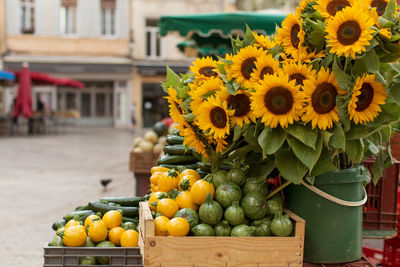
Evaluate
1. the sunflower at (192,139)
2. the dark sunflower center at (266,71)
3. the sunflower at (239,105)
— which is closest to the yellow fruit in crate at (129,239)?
the sunflower at (192,139)

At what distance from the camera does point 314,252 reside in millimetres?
2121

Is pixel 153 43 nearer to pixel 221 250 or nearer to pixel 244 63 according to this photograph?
pixel 244 63

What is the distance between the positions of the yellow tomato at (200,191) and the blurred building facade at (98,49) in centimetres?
2280

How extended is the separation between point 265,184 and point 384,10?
956mm

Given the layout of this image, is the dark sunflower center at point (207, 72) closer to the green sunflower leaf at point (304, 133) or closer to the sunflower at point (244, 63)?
the sunflower at point (244, 63)

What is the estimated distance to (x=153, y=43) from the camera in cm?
2614

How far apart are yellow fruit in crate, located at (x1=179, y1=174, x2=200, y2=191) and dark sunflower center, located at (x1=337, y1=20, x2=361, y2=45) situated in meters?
0.97

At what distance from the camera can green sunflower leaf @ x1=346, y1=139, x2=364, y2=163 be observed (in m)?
2.00

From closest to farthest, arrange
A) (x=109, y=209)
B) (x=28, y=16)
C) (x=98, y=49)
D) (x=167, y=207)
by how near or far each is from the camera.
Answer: (x=167, y=207) → (x=109, y=209) → (x=28, y=16) → (x=98, y=49)

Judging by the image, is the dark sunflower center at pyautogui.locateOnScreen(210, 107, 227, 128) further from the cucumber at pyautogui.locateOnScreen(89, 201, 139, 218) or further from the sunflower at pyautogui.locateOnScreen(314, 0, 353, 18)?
the cucumber at pyautogui.locateOnScreen(89, 201, 139, 218)

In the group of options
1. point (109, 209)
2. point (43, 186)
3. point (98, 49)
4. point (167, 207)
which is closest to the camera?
point (167, 207)

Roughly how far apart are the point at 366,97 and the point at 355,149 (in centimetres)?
24

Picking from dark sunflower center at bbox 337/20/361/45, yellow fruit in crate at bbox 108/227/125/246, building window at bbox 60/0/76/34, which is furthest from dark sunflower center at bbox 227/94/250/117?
building window at bbox 60/0/76/34

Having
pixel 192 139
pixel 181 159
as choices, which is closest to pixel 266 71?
pixel 192 139
